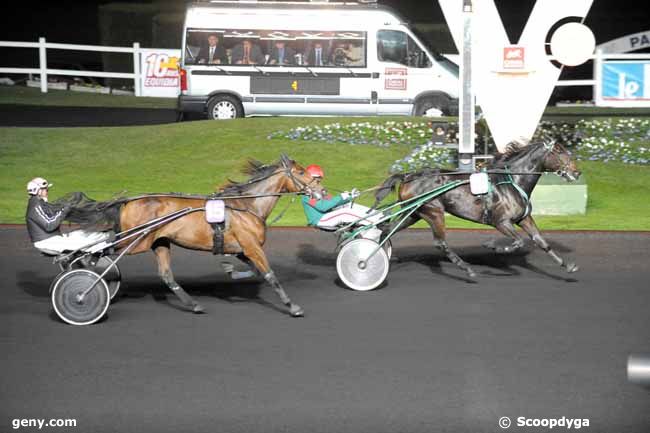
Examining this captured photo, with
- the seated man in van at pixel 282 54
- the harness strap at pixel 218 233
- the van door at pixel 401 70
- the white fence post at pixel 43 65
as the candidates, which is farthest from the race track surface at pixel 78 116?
the harness strap at pixel 218 233

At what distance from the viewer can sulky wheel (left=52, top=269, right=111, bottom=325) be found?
29.4 ft

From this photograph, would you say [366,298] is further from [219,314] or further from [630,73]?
[630,73]

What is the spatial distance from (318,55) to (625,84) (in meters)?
7.29

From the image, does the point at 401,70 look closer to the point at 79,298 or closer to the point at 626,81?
the point at 626,81

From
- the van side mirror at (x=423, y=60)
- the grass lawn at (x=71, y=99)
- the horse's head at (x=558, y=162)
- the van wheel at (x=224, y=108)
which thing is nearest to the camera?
the horse's head at (x=558, y=162)

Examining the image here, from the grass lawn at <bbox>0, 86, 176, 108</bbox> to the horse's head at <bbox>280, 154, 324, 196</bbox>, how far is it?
58.8 ft

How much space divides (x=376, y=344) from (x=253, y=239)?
5.74ft

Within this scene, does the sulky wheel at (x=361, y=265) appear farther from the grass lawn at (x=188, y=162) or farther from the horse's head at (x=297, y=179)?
the grass lawn at (x=188, y=162)

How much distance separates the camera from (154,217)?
955cm

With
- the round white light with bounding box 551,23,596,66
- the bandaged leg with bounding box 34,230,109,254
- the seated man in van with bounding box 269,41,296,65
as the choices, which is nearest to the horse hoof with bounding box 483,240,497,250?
the round white light with bounding box 551,23,596,66

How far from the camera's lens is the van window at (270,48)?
22.0m

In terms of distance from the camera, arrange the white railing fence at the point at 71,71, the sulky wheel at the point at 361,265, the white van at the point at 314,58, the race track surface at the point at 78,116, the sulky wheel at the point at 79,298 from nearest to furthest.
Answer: the sulky wheel at the point at 79,298, the sulky wheel at the point at 361,265, the white van at the point at 314,58, the race track surface at the point at 78,116, the white railing fence at the point at 71,71

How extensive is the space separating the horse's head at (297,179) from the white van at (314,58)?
40.4ft

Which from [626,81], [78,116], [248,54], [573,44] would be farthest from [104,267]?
[626,81]
